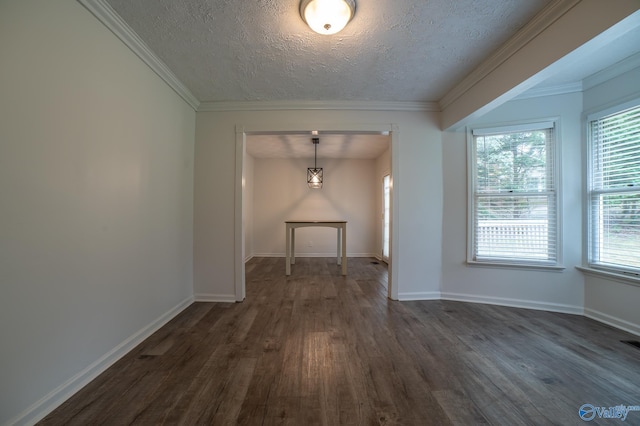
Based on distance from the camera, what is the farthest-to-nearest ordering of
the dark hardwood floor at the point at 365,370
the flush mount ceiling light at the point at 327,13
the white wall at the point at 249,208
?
the white wall at the point at 249,208 → the flush mount ceiling light at the point at 327,13 → the dark hardwood floor at the point at 365,370

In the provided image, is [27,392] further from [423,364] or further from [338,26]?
[338,26]

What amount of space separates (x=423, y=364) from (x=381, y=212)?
3968mm

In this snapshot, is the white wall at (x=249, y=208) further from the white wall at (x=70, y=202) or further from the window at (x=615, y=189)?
the window at (x=615, y=189)

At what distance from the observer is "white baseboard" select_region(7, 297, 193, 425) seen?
3.92 ft

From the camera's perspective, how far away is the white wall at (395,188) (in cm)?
295

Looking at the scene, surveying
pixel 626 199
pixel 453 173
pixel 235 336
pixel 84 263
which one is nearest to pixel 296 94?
pixel 453 173

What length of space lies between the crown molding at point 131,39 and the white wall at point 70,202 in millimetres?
45

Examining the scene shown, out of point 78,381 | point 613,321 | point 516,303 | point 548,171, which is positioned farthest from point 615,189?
point 78,381

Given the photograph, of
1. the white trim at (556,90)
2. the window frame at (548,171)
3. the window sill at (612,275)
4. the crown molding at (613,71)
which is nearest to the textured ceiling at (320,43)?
the window frame at (548,171)

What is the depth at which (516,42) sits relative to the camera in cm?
186

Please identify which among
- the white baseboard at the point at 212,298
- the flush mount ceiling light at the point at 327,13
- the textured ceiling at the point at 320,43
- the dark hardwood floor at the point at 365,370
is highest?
the textured ceiling at the point at 320,43

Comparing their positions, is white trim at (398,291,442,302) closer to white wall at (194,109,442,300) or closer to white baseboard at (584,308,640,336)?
white wall at (194,109,442,300)

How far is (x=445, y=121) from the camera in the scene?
9.61 ft

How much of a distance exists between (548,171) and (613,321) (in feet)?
5.21
